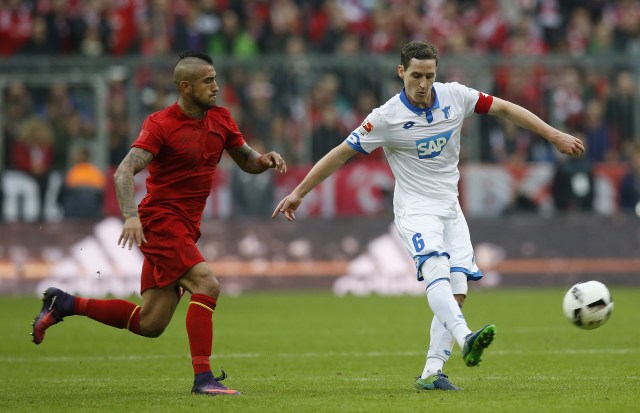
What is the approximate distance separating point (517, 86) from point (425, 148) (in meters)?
12.3

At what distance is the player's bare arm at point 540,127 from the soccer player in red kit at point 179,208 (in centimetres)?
175

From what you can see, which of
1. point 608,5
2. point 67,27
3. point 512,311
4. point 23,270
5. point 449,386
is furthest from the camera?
point 608,5

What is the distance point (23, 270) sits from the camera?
20516 millimetres

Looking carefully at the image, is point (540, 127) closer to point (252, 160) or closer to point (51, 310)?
point (252, 160)

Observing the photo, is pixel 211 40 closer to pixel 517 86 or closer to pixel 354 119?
pixel 354 119

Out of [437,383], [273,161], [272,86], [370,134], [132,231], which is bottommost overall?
[437,383]

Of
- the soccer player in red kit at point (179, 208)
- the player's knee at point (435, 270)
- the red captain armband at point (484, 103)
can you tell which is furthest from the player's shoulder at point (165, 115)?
the red captain armband at point (484, 103)

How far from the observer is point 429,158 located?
9.68 m

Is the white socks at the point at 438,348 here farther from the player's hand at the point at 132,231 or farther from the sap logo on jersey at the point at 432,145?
the player's hand at the point at 132,231

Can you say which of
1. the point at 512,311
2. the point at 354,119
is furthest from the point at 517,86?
the point at 512,311

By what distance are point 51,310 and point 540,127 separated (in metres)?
Result: 4.01

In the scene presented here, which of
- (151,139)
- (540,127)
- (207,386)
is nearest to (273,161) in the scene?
(151,139)

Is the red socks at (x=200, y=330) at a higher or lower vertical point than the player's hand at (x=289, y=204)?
lower

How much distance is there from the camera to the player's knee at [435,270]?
9.22 meters
